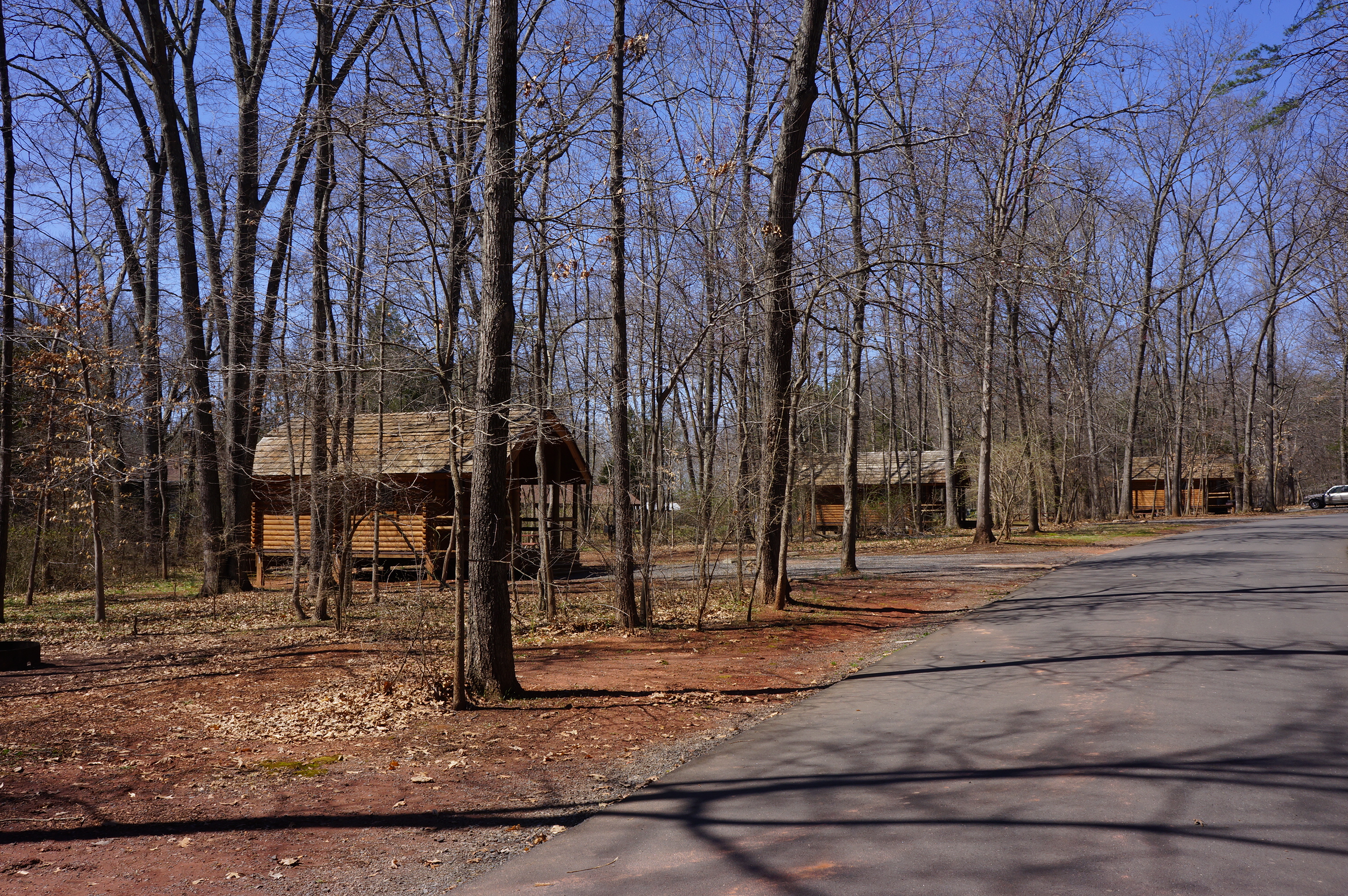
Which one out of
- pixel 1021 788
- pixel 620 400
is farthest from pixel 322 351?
pixel 1021 788

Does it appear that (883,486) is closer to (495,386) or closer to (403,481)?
(403,481)

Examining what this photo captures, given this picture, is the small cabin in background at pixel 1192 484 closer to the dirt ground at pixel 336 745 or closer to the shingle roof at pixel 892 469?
the shingle roof at pixel 892 469

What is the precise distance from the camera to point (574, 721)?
280 inches

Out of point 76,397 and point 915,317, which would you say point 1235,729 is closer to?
point 915,317

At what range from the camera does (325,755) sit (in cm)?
625

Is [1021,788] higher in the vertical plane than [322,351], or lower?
lower

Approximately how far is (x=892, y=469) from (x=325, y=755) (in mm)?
38409

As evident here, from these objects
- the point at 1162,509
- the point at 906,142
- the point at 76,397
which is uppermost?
the point at 906,142

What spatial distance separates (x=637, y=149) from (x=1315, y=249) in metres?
38.2

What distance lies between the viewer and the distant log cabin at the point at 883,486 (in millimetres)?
37594

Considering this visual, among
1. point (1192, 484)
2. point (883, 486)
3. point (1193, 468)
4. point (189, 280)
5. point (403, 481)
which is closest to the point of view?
point (189, 280)

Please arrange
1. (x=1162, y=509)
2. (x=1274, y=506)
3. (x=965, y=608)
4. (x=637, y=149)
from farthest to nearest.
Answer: (x=1162, y=509)
(x=1274, y=506)
(x=965, y=608)
(x=637, y=149)

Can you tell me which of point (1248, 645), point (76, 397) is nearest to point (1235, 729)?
point (1248, 645)

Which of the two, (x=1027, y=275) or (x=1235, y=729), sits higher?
(x=1027, y=275)
